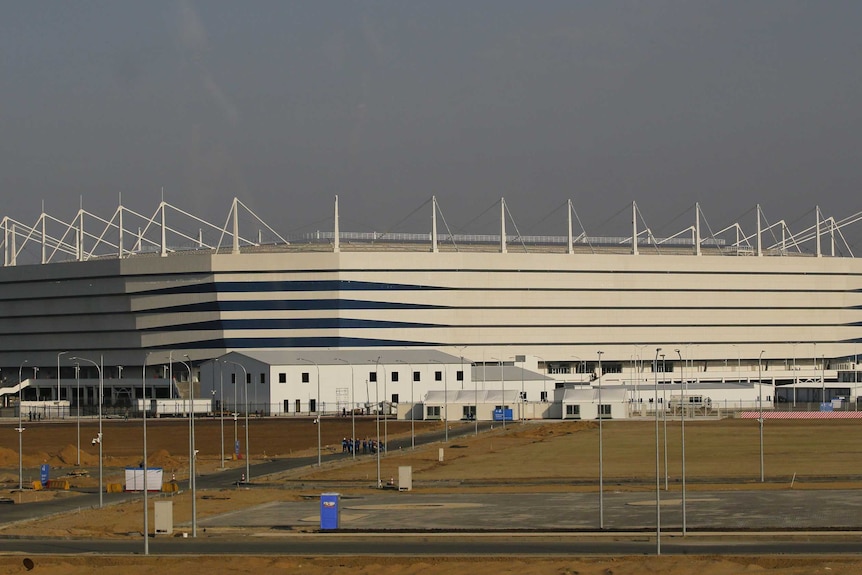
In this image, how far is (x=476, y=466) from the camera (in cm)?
9856

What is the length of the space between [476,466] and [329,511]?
37.2 metres

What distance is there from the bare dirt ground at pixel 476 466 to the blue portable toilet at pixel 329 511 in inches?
347

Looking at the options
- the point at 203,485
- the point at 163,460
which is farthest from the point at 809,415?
the point at 203,485

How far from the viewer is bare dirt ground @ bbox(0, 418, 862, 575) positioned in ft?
167

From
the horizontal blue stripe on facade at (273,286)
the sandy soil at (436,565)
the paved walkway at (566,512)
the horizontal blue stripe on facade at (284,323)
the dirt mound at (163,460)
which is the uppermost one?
the horizontal blue stripe on facade at (273,286)

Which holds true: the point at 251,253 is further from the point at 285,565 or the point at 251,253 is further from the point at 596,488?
the point at 285,565

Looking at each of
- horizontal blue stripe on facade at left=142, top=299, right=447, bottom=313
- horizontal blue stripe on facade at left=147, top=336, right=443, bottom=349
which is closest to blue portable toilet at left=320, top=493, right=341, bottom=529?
horizontal blue stripe on facade at left=147, top=336, right=443, bottom=349

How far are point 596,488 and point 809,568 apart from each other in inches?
1246

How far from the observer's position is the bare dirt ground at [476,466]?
2002 inches

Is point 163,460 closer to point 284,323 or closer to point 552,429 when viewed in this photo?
point 552,429

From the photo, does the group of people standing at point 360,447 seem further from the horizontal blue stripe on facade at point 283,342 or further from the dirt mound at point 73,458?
the horizontal blue stripe on facade at point 283,342

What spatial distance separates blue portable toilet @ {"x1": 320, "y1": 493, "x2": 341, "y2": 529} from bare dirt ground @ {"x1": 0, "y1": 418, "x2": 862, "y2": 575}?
8804mm

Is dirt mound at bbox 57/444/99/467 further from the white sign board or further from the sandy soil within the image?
the sandy soil

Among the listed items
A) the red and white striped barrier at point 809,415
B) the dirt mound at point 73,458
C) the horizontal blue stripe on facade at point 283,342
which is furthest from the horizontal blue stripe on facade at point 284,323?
the dirt mound at point 73,458
